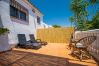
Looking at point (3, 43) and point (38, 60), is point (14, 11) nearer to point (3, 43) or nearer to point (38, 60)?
point (3, 43)

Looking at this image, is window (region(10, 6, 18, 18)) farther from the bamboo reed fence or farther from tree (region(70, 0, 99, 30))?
tree (region(70, 0, 99, 30))

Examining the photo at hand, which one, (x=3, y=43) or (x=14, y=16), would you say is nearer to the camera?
(x=3, y=43)

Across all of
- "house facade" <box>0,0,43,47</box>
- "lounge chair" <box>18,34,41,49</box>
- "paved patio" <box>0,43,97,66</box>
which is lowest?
"paved patio" <box>0,43,97,66</box>

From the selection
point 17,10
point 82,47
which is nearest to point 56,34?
point 17,10

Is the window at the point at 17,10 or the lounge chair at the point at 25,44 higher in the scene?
the window at the point at 17,10

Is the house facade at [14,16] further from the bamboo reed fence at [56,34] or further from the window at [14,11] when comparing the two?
the bamboo reed fence at [56,34]

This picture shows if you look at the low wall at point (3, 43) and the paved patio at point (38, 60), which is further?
the low wall at point (3, 43)

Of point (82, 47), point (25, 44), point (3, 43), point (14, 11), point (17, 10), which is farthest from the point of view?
point (17, 10)

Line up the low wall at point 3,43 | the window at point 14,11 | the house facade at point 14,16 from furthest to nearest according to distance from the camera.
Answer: the window at point 14,11, the house facade at point 14,16, the low wall at point 3,43

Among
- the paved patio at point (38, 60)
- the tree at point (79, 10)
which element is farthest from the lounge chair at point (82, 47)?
the tree at point (79, 10)

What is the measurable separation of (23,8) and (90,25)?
7710mm

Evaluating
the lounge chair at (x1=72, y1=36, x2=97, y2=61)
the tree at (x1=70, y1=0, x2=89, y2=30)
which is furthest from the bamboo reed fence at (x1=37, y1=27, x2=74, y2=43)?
the lounge chair at (x1=72, y1=36, x2=97, y2=61)

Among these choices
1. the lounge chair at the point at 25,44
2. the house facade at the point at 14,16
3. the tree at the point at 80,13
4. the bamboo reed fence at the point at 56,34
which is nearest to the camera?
the house facade at the point at 14,16

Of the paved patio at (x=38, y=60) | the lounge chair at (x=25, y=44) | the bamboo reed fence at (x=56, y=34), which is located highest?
the bamboo reed fence at (x=56, y=34)
